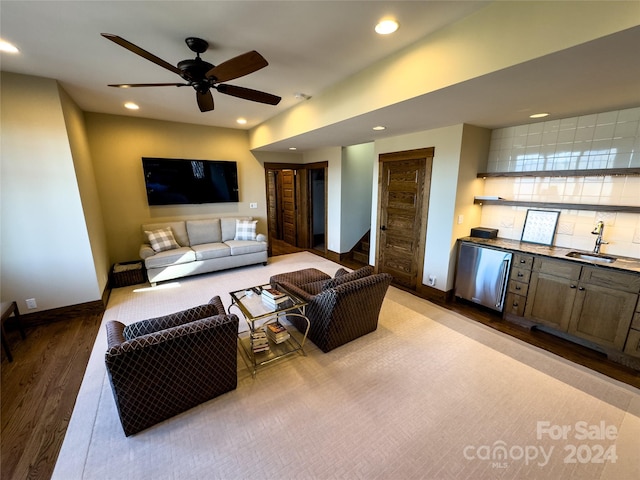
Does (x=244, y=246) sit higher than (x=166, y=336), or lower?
lower

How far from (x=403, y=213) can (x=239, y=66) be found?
9.80 feet

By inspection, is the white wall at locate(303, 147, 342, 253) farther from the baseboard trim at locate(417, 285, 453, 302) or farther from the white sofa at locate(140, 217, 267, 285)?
the baseboard trim at locate(417, 285, 453, 302)

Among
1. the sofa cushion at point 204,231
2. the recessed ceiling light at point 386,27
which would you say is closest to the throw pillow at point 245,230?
the sofa cushion at point 204,231

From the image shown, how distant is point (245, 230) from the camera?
5152mm

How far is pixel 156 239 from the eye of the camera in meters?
4.35

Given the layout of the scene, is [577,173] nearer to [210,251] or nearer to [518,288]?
[518,288]

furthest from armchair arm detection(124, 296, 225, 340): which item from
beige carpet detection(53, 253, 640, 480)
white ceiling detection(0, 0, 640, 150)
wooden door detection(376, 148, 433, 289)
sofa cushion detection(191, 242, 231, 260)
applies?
wooden door detection(376, 148, 433, 289)

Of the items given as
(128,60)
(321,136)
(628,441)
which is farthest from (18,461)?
(321,136)

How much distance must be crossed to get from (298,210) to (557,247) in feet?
15.7

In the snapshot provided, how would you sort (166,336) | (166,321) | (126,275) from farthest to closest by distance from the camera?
(126,275), (166,321), (166,336)

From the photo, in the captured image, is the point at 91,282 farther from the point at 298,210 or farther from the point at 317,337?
the point at 298,210

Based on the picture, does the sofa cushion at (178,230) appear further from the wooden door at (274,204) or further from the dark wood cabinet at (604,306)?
the dark wood cabinet at (604,306)

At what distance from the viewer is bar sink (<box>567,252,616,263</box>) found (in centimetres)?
255

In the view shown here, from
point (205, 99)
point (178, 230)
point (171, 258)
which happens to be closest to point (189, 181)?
point (178, 230)
